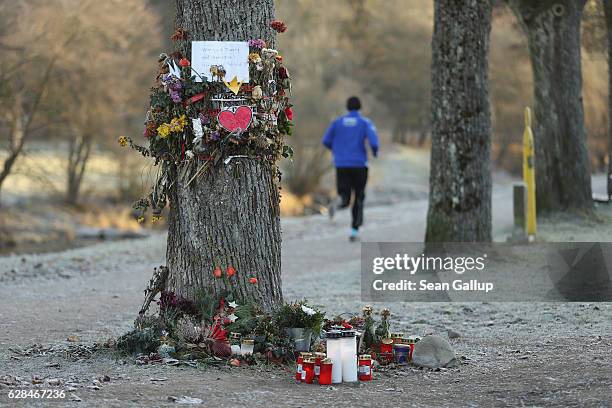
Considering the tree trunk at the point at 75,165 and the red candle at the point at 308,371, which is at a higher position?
the tree trunk at the point at 75,165

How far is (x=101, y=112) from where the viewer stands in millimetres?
28609

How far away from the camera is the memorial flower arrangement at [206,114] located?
8.63m

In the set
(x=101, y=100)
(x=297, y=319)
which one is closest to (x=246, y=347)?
(x=297, y=319)

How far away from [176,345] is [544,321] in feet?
12.2

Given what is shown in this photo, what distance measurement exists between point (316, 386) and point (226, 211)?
62.4 inches

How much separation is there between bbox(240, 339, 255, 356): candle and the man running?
9709 millimetres

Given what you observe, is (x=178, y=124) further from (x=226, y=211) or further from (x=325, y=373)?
(x=325, y=373)

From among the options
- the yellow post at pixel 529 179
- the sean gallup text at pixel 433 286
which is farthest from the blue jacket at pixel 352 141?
the sean gallup text at pixel 433 286

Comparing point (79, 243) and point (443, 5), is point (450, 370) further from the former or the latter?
point (79, 243)

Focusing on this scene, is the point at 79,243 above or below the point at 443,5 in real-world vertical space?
below

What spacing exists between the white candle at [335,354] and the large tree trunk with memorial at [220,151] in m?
1.02

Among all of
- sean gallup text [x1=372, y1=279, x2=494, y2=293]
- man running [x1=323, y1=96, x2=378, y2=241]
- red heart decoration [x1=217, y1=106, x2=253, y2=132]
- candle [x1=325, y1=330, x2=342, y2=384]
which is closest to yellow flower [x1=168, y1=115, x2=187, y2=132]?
red heart decoration [x1=217, y1=106, x2=253, y2=132]

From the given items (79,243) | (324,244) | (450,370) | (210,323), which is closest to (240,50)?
(210,323)

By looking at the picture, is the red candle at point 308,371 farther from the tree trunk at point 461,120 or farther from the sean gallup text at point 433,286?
the tree trunk at point 461,120
